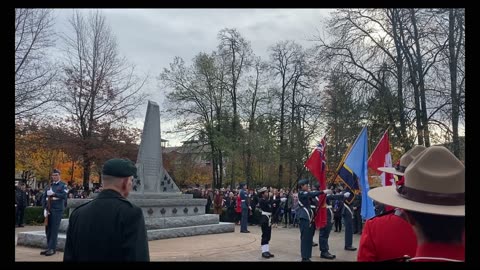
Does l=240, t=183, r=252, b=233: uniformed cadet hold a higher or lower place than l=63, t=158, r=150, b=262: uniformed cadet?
lower

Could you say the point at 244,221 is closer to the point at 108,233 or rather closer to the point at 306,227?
the point at 306,227

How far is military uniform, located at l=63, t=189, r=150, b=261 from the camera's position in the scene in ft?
11.7

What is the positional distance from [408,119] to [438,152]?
22.2m

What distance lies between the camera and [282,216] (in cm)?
2428

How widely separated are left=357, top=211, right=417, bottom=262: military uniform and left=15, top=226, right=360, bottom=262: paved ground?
23.6 ft

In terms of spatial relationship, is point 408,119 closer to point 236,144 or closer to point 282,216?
point 282,216

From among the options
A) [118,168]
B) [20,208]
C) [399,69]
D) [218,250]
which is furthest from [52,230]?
[399,69]

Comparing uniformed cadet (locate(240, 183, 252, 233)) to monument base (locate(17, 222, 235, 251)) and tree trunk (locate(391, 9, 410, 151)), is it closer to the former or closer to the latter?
monument base (locate(17, 222, 235, 251))

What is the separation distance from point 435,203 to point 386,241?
1088 millimetres

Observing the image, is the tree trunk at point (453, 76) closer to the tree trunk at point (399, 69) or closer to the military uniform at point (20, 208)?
the tree trunk at point (399, 69)

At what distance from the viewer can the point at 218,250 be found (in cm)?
1199

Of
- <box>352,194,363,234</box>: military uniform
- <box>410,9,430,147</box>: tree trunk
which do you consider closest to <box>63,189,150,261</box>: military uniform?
<box>352,194,363,234</box>: military uniform

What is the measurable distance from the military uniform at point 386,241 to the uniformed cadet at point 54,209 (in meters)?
9.11
